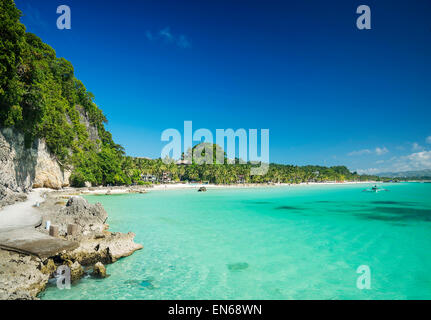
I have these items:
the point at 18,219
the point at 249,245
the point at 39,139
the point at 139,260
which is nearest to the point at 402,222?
the point at 249,245

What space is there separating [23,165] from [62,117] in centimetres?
1288

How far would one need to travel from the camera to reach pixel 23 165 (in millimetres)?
20438

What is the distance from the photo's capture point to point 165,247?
973 cm

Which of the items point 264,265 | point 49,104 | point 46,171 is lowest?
point 264,265

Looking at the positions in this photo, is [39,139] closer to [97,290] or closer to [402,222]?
[97,290]

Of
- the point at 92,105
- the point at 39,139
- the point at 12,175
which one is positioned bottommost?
the point at 12,175

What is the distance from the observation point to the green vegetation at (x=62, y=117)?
45.8 feet

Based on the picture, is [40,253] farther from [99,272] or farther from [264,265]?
[264,265]

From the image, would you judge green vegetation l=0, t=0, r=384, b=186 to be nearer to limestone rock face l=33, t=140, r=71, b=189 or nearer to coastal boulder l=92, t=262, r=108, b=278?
limestone rock face l=33, t=140, r=71, b=189

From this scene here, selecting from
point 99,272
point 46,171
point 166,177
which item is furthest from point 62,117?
point 166,177

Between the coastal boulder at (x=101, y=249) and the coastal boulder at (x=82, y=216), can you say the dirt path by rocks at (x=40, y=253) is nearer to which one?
the coastal boulder at (x=101, y=249)

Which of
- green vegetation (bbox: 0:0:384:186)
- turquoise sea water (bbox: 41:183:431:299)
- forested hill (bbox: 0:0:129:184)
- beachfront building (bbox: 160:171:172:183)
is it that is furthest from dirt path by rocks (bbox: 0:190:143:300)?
beachfront building (bbox: 160:171:172:183)
